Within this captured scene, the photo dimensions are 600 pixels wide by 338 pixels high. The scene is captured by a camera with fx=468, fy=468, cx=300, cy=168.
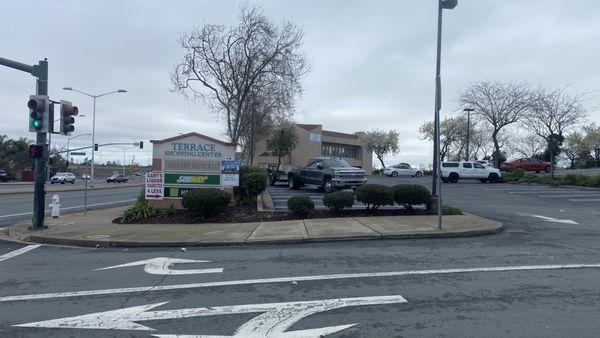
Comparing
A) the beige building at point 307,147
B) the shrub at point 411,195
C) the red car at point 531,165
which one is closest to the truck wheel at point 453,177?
the red car at point 531,165

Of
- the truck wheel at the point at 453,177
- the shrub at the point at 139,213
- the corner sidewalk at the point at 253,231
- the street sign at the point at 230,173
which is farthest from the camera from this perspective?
the truck wheel at the point at 453,177

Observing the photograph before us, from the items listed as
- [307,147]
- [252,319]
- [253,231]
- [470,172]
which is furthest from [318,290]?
[307,147]

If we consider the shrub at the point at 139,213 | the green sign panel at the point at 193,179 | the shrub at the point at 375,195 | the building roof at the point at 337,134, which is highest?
the building roof at the point at 337,134

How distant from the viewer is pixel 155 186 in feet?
56.6

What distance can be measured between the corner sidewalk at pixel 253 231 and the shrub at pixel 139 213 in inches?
30.1

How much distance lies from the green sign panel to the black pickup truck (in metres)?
6.22

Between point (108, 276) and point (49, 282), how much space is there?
2.99 feet

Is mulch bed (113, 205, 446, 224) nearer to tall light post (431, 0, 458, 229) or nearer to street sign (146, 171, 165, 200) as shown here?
street sign (146, 171, 165, 200)

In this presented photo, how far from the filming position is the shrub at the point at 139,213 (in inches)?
635

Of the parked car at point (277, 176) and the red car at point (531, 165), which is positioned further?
the red car at point (531, 165)

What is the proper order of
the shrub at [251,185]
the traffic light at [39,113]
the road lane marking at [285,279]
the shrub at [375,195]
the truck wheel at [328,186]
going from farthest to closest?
the truck wheel at [328,186]
the shrub at [251,185]
the shrub at [375,195]
the traffic light at [39,113]
the road lane marking at [285,279]

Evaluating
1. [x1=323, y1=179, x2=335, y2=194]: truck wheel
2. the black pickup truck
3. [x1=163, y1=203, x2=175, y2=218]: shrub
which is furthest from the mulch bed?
[x1=323, y1=179, x2=335, y2=194]: truck wheel

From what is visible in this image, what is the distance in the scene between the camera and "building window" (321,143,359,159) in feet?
260

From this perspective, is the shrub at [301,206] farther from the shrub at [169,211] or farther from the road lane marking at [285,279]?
the road lane marking at [285,279]
